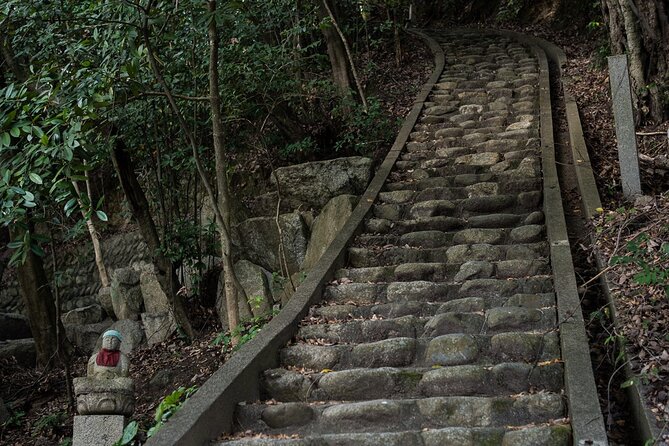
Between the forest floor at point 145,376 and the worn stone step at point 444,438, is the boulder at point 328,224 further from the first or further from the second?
the worn stone step at point 444,438

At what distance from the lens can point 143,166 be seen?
36.1 ft

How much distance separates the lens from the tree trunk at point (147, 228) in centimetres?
959

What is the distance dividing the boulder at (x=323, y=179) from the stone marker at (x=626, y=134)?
127 inches

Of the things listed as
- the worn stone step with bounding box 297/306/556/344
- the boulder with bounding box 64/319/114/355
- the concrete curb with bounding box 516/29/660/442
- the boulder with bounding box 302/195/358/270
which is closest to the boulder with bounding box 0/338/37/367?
the boulder with bounding box 64/319/114/355

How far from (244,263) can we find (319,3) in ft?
14.2

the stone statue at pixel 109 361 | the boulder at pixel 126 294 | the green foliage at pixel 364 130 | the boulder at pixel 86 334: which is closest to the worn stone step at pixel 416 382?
the stone statue at pixel 109 361

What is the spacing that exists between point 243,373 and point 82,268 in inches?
463

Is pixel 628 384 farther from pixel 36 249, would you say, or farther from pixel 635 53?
pixel 635 53

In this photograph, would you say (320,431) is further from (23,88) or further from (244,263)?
(244,263)

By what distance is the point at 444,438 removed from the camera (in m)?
4.00

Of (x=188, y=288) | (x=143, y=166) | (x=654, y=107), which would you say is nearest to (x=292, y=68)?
(x=143, y=166)

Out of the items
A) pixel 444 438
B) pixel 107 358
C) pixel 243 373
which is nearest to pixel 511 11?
pixel 107 358

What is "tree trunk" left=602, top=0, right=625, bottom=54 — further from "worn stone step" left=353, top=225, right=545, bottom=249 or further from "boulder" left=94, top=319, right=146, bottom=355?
"boulder" left=94, top=319, right=146, bottom=355

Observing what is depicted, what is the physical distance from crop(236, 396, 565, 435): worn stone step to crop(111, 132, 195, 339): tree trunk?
17.0ft
